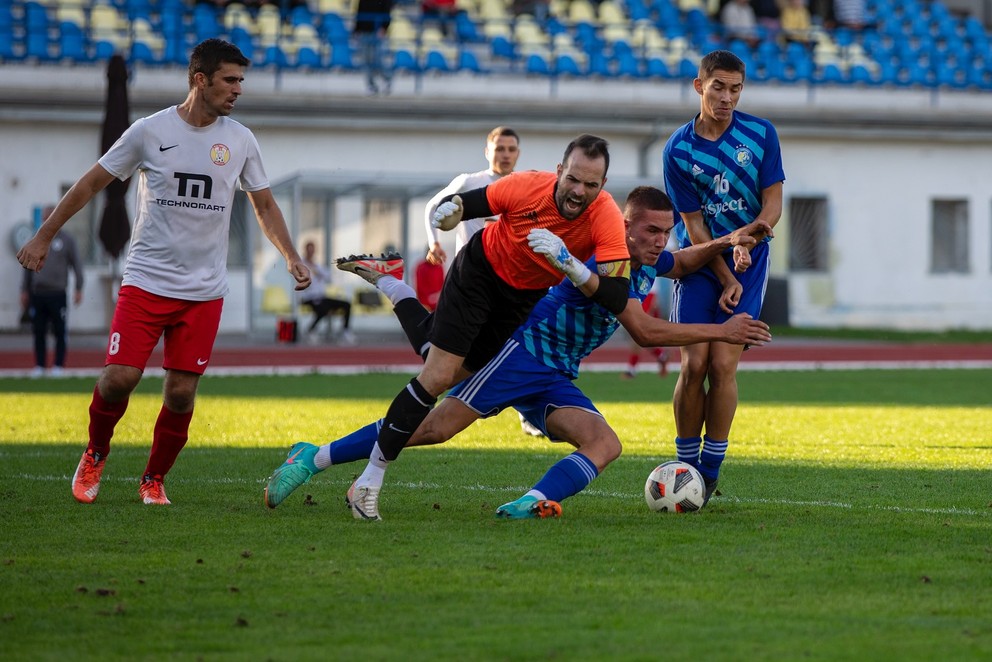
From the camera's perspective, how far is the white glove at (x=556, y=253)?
611 cm

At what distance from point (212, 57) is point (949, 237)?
28492mm

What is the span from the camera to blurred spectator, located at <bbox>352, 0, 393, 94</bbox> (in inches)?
1096

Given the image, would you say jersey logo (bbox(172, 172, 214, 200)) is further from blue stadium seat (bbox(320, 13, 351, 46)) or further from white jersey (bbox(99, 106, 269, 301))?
blue stadium seat (bbox(320, 13, 351, 46))

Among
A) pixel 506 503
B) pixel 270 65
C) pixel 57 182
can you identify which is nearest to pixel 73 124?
pixel 57 182

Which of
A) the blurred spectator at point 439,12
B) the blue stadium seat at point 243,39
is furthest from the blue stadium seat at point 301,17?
the blurred spectator at point 439,12

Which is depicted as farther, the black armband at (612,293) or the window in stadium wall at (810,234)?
the window in stadium wall at (810,234)

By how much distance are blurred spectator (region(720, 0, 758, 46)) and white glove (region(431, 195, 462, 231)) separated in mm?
26473

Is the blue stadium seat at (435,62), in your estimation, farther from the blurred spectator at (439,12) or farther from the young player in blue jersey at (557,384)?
the young player in blue jersey at (557,384)

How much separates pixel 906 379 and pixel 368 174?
11.3 metres

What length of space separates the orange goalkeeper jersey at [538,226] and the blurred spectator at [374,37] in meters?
21.5

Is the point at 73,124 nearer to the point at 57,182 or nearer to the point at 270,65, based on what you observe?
the point at 57,182

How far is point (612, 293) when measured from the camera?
632 cm

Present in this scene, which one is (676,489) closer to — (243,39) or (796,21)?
(243,39)

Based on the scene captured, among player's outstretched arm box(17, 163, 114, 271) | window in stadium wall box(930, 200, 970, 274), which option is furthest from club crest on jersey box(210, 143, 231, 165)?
window in stadium wall box(930, 200, 970, 274)
